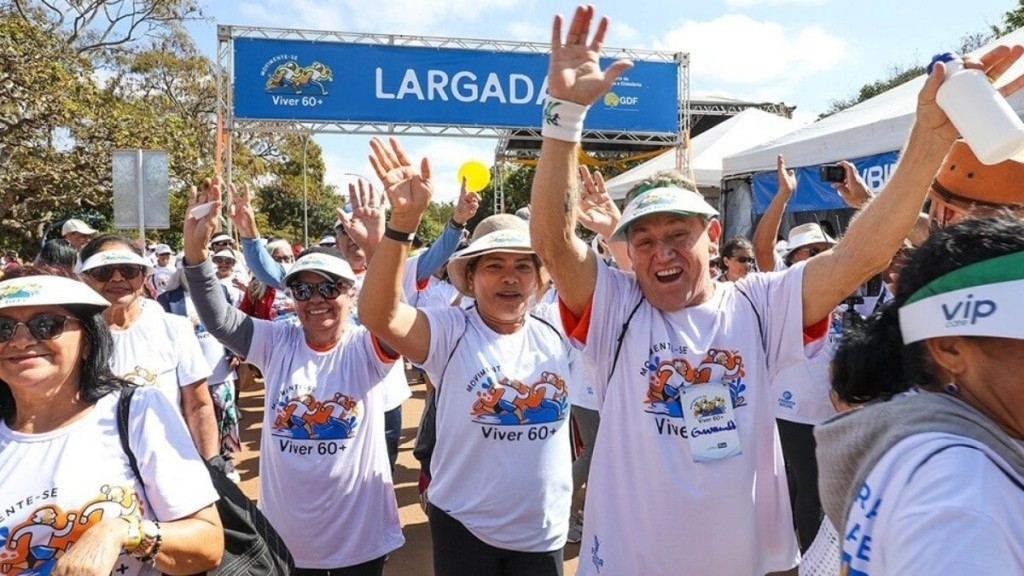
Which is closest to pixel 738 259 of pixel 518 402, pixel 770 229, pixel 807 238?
pixel 807 238

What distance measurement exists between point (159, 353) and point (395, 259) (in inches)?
67.7

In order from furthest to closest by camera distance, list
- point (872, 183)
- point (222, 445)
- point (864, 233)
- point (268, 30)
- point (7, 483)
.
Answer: point (268, 30)
point (872, 183)
point (222, 445)
point (864, 233)
point (7, 483)

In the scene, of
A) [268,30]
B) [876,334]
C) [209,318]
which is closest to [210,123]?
[268,30]

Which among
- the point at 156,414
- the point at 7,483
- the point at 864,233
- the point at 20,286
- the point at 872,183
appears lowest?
the point at 7,483

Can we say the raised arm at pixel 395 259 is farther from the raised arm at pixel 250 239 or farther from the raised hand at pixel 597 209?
the raised arm at pixel 250 239

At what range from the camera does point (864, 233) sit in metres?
1.78

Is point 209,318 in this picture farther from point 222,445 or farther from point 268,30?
point 268,30

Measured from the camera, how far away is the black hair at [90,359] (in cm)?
184

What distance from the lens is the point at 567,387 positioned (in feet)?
8.43

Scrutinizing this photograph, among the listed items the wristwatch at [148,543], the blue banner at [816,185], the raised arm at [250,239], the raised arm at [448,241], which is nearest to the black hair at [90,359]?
the wristwatch at [148,543]

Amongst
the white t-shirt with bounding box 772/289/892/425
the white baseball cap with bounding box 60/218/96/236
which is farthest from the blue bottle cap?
the white baseball cap with bounding box 60/218/96/236

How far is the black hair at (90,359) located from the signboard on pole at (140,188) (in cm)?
490

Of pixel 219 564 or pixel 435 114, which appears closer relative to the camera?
pixel 219 564

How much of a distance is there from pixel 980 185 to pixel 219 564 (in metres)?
2.47
